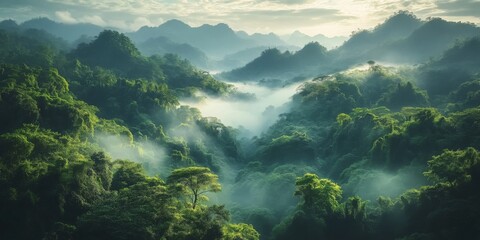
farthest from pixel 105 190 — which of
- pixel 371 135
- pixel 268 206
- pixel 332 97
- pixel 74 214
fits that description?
pixel 332 97

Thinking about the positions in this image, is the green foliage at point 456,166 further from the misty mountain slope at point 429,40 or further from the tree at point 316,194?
the misty mountain slope at point 429,40

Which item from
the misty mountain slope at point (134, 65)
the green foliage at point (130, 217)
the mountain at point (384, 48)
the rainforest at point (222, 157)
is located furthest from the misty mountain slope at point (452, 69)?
the green foliage at point (130, 217)

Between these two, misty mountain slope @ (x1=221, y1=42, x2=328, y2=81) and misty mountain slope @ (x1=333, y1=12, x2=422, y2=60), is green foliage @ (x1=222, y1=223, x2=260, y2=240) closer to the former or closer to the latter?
misty mountain slope @ (x1=221, y1=42, x2=328, y2=81)

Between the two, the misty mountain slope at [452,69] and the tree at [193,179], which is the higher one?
the misty mountain slope at [452,69]

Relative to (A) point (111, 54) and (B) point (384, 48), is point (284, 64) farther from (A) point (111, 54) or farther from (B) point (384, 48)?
(A) point (111, 54)

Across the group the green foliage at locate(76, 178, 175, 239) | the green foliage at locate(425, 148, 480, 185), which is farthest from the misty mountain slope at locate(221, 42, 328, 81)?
the green foliage at locate(76, 178, 175, 239)

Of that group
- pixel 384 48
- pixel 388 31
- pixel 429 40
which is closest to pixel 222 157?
pixel 384 48
